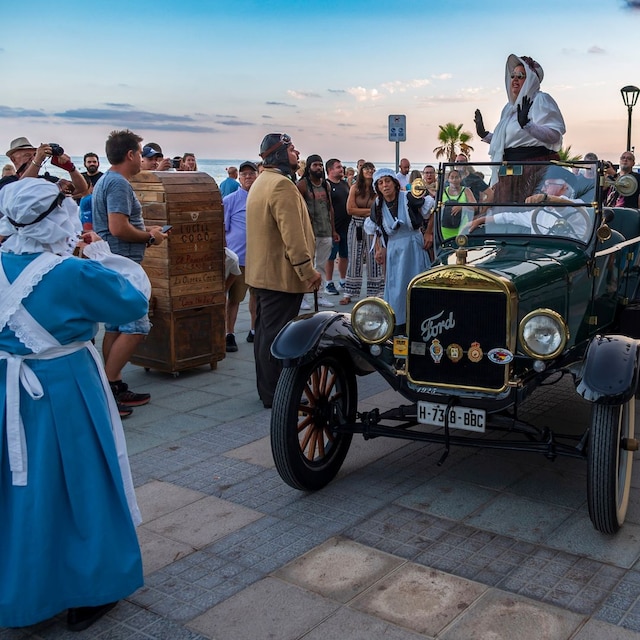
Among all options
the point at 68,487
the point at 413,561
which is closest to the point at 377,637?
the point at 413,561

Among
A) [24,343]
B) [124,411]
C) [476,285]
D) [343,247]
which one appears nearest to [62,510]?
[24,343]

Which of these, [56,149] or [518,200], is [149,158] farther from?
[518,200]

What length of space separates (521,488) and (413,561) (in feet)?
3.71

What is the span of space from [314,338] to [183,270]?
2765 mm

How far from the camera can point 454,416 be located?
13.6 ft

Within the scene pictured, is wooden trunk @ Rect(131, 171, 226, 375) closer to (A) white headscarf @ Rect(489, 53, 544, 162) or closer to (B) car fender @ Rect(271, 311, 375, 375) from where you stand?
(A) white headscarf @ Rect(489, 53, 544, 162)

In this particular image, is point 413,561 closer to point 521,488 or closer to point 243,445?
point 521,488

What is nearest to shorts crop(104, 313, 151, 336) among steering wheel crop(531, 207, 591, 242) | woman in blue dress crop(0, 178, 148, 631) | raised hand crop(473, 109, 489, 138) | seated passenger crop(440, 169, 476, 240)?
seated passenger crop(440, 169, 476, 240)

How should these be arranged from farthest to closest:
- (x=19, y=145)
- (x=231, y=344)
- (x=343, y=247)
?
(x=343, y=247), (x=231, y=344), (x=19, y=145)

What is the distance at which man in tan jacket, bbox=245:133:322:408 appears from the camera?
5.62m

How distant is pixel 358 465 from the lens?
493 centimetres

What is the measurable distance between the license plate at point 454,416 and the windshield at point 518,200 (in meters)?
1.46

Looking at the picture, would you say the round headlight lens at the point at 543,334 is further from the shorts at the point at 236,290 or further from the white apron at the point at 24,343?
the shorts at the point at 236,290

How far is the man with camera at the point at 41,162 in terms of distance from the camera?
5512mm
